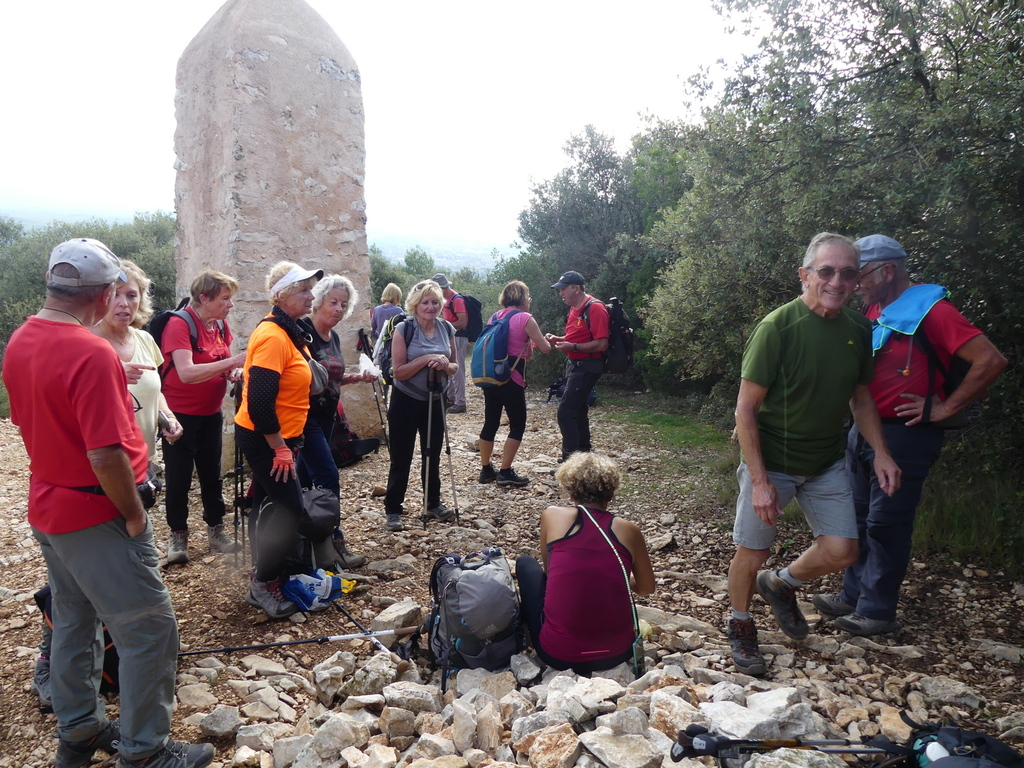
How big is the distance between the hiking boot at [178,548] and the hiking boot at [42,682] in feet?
4.63

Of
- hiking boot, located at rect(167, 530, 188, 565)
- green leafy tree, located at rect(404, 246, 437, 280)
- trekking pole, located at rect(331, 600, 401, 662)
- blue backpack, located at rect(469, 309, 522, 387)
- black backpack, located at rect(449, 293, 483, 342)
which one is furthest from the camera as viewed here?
green leafy tree, located at rect(404, 246, 437, 280)

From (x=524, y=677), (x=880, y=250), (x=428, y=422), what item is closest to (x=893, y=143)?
(x=880, y=250)

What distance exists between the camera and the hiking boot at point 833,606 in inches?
148

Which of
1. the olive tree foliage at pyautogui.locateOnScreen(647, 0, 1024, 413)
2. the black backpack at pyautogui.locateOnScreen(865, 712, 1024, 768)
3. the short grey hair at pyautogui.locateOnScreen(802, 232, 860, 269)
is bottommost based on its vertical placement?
the black backpack at pyautogui.locateOnScreen(865, 712, 1024, 768)

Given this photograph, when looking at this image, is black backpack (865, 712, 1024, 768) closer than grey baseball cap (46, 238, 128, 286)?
Yes

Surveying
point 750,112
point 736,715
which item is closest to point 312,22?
point 750,112

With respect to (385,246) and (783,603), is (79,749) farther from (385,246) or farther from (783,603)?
(385,246)

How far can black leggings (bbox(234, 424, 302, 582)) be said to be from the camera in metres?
3.65

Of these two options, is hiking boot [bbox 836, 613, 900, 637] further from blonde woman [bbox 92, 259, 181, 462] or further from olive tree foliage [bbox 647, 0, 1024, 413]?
blonde woman [bbox 92, 259, 181, 462]

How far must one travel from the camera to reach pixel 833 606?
Result: 376 cm

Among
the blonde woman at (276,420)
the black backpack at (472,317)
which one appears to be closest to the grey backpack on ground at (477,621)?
the blonde woman at (276,420)

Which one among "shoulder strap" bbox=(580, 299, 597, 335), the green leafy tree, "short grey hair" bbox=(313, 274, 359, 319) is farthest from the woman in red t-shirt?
the green leafy tree

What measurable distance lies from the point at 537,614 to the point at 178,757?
1.57m

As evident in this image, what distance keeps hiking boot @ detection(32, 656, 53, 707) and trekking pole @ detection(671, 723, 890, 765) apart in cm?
266
